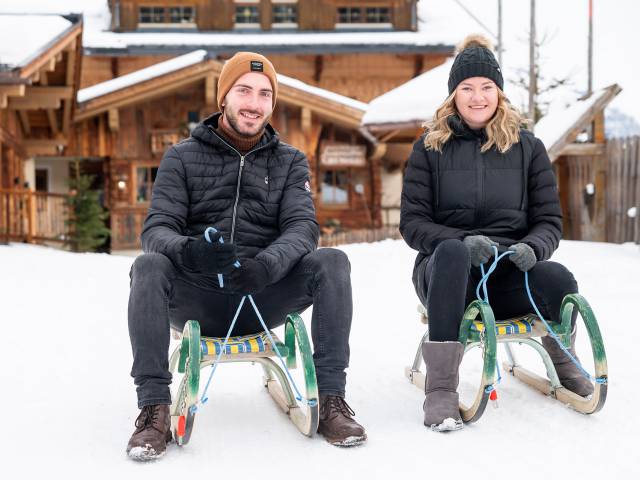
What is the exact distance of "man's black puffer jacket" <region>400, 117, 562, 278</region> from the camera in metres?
4.00

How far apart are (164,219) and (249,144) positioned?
0.55 m

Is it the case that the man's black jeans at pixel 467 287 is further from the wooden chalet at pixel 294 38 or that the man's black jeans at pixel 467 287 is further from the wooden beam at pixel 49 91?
the wooden chalet at pixel 294 38

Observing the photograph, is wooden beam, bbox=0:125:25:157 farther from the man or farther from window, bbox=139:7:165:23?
the man

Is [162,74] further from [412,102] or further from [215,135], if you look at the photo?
[215,135]

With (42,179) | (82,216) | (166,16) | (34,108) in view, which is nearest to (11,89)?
(34,108)

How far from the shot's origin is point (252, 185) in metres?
3.79

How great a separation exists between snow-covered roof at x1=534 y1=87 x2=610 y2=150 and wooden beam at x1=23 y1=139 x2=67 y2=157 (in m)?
9.67

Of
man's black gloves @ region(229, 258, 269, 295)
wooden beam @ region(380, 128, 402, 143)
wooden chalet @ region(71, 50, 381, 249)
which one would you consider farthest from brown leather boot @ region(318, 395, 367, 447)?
wooden chalet @ region(71, 50, 381, 249)

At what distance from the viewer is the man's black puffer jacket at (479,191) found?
4000mm

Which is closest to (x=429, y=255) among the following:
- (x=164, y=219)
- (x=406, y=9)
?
(x=164, y=219)

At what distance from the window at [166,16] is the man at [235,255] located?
18901 millimetres

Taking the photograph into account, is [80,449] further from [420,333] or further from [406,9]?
[406,9]

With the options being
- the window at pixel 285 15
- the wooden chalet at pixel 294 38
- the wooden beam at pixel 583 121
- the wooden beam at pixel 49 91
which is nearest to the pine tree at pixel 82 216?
the wooden beam at pixel 49 91

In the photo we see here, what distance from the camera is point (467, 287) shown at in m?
3.95
